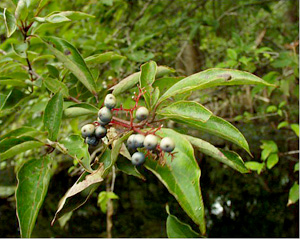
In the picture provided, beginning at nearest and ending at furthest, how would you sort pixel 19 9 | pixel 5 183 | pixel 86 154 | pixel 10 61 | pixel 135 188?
1. pixel 86 154
2. pixel 19 9
3. pixel 10 61
4. pixel 5 183
5. pixel 135 188

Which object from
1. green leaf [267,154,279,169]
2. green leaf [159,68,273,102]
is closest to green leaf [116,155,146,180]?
green leaf [159,68,273,102]

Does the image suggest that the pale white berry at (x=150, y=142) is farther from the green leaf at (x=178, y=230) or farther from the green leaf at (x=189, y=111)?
the green leaf at (x=178, y=230)

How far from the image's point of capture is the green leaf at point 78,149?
2.05 ft

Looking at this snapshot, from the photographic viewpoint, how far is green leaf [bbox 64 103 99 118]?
72 cm

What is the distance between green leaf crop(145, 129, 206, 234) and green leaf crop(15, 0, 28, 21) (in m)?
0.48

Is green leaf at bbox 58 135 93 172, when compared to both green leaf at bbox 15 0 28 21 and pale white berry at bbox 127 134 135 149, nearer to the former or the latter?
pale white berry at bbox 127 134 135 149

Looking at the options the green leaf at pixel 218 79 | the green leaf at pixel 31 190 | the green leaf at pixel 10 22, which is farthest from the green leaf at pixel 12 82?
the green leaf at pixel 218 79

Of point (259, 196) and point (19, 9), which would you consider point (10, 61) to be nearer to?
point (19, 9)

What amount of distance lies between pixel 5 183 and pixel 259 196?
12.5 ft

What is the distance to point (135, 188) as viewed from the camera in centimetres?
555

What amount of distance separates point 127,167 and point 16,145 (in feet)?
0.78

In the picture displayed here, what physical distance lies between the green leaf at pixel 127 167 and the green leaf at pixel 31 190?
149mm

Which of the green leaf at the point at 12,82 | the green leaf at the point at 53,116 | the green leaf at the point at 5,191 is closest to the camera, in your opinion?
the green leaf at the point at 53,116

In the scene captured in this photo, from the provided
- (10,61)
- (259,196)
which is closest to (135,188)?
(259,196)
